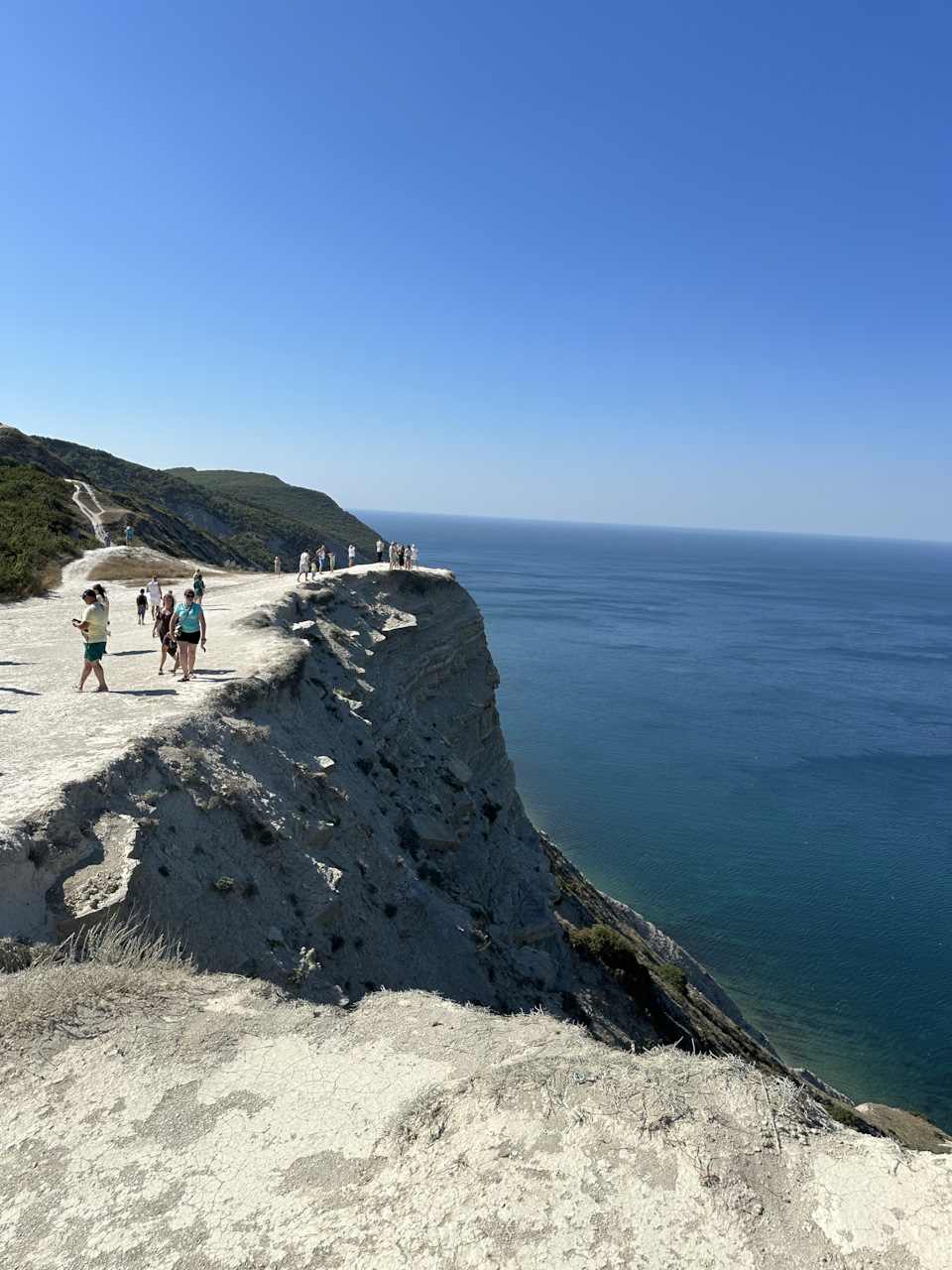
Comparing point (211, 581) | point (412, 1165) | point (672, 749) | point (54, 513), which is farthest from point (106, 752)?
point (672, 749)

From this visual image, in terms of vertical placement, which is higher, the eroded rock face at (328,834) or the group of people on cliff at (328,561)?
the group of people on cliff at (328,561)

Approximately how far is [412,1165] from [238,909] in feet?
16.1

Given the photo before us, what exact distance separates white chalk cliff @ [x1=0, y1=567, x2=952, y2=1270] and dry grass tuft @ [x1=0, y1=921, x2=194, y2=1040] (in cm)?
3

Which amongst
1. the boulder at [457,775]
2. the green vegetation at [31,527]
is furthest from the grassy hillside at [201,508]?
the boulder at [457,775]

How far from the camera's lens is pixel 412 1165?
4805 millimetres

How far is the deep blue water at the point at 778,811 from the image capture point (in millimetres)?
25219

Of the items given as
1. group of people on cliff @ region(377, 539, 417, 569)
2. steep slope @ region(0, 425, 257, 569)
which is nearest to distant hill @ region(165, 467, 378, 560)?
steep slope @ region(0, 425, 257, 569)

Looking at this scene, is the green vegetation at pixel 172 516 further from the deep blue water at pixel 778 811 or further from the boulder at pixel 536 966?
the deep blue water at pixel 778 811

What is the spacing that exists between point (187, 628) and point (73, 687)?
2.34 meters

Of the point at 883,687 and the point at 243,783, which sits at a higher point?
the point at 243,783

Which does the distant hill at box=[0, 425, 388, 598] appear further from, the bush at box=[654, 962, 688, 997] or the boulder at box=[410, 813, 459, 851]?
the bush at box=[654, 962, 688, 997]

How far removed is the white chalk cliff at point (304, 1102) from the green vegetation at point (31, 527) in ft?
51.9

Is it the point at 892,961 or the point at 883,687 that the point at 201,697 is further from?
the point at 883,687

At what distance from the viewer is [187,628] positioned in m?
12.6
